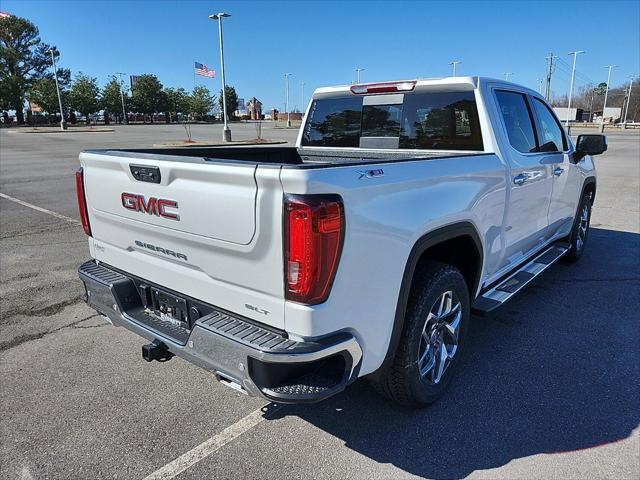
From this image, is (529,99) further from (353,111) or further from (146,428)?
(146,428)

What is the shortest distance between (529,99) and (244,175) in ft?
10.7

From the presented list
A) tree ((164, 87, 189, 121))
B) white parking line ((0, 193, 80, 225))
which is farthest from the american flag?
tree ((164, 87, 189, 121))

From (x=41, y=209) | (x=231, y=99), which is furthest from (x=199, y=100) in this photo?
(x=41, y=209)

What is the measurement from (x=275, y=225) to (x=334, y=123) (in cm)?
277

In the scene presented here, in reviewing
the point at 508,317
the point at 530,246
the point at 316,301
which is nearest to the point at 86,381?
the point at 316,301

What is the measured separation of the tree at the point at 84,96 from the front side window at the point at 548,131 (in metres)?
82.1

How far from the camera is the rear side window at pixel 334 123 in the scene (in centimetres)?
437

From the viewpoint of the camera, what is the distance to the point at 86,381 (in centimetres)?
329

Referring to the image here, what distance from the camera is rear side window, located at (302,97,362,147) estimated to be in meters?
4.37

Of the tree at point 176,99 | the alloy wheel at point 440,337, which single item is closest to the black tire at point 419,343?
the alloy wheel at point 440,337

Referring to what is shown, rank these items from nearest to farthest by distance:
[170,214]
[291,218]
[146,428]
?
1. [291,218]
2. [170,214]
3. [146,428]

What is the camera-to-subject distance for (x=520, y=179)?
3.63 m

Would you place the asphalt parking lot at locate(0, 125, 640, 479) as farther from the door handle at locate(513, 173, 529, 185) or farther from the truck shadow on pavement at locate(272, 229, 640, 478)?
the door handle at locate(513, 173, 529, 185)

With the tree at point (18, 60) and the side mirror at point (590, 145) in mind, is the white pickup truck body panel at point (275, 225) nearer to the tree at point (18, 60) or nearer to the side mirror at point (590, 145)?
the side mirror at point (590, 145)
